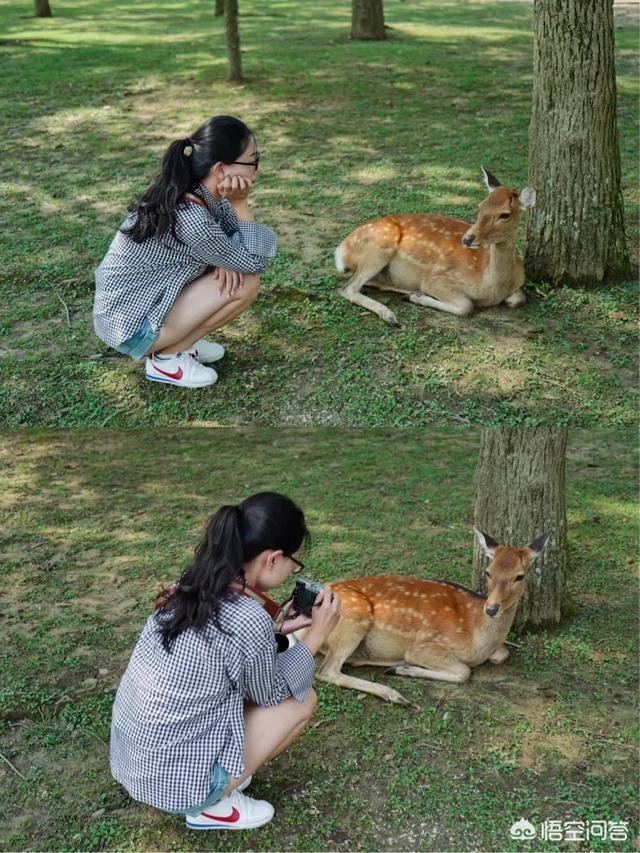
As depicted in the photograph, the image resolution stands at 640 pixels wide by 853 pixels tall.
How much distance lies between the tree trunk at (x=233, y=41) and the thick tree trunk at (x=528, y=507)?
568cm

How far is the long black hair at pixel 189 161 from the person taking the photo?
4.21m

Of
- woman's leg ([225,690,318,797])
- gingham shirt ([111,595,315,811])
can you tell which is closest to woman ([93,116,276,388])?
gingham shirt ([111,595,315,811])

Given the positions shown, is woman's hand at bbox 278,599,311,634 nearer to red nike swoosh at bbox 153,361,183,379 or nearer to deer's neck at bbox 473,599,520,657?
deer's neck at bbox 473,599,520,657

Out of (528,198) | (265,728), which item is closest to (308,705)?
(265,728)

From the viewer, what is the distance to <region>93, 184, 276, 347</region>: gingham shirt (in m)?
4.35

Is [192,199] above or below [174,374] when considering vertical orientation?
above

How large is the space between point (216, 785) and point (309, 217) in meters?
3.90

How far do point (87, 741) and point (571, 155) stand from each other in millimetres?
3619

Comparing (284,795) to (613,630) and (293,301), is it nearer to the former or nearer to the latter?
(613,630)


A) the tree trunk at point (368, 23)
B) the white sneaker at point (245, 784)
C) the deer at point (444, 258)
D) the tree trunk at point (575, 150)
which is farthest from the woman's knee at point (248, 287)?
the tree trunk at point (368, 23)

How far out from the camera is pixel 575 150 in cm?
526

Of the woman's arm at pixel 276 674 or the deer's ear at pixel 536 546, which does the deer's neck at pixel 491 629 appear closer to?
the deer's ear at pixel 536 546

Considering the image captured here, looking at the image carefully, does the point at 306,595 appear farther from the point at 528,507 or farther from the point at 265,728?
the point at 528,507

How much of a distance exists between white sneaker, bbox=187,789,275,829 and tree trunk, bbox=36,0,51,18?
14.9 metres
